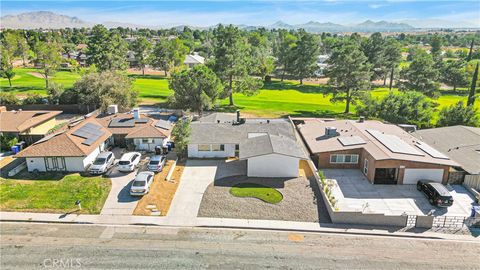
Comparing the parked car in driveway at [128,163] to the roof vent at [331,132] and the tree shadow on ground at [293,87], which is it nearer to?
the roof vent at [331,132]

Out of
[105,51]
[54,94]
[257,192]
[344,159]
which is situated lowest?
[257,192]

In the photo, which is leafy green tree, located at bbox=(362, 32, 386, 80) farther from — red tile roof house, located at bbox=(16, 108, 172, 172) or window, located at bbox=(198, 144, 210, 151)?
red tile roof house, located at bbox=(16, 108, 172, 172)

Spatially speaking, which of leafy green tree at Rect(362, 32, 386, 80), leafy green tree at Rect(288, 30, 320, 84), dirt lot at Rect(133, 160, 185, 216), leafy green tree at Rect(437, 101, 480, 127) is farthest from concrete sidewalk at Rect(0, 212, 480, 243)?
leafy green tree at Rect(288, 30, 320, 84)

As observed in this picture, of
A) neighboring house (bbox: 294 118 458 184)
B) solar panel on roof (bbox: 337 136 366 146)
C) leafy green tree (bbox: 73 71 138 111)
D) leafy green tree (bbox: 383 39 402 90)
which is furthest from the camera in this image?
leafy green tree (bbox: 383 39 402 90)

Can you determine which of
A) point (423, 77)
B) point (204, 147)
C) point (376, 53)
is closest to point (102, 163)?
point (204, 147)

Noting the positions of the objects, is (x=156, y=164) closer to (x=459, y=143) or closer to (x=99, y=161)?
(x=99, y=161)

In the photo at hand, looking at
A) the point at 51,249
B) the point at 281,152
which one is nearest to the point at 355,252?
the point at 281,152
